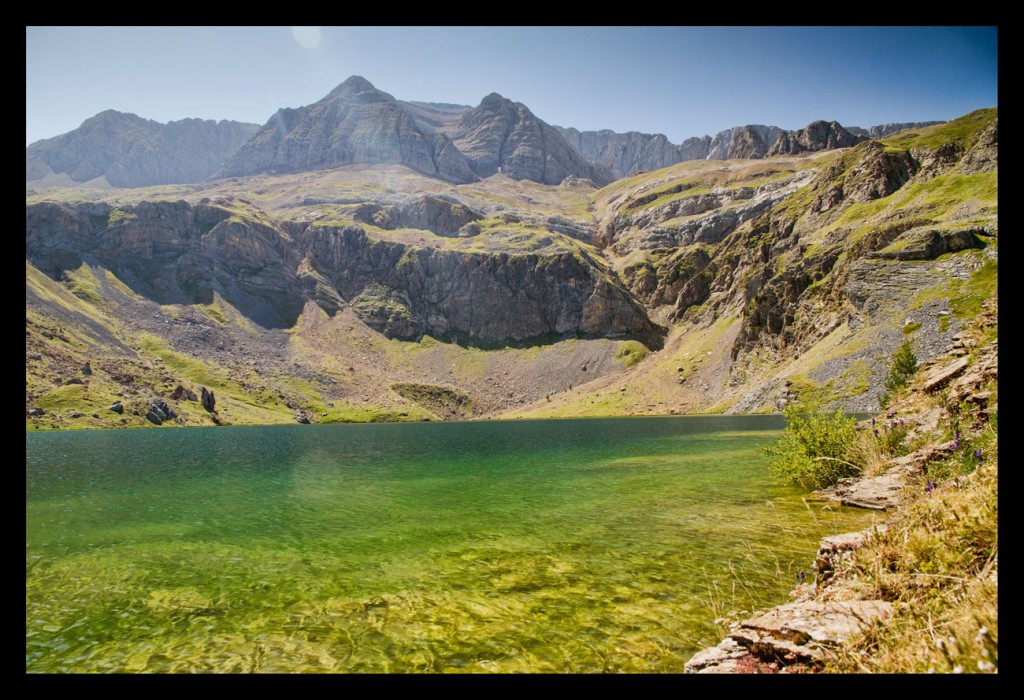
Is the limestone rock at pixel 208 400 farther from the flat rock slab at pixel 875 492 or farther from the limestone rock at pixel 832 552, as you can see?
the limestone rock at pixel 832 552

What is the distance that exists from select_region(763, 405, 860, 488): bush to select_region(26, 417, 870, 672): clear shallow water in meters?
1.62

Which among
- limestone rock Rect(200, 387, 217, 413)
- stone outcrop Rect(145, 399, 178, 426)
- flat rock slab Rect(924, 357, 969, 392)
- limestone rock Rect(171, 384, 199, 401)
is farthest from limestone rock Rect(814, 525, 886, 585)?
limestone rock Rect(171, 384, 199, 401)

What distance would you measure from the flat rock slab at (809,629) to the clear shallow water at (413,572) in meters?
2.54

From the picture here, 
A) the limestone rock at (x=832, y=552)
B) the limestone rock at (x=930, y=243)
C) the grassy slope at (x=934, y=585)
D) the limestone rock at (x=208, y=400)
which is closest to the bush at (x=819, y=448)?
the grassy slope at (x=934, y=585)

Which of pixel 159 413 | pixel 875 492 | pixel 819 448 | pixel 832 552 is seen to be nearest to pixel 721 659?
pixel 832 552

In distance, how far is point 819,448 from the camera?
3055 centimetres

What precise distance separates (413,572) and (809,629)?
13.6 meters

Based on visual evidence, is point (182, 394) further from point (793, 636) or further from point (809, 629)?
point (809, 629)

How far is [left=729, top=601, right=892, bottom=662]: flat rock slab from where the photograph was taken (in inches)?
324

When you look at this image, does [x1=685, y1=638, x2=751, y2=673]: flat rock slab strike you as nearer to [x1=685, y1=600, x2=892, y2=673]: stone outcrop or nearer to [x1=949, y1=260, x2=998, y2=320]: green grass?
[x1=685, y1=600, x2=892, y2=673]: stone outcrop
